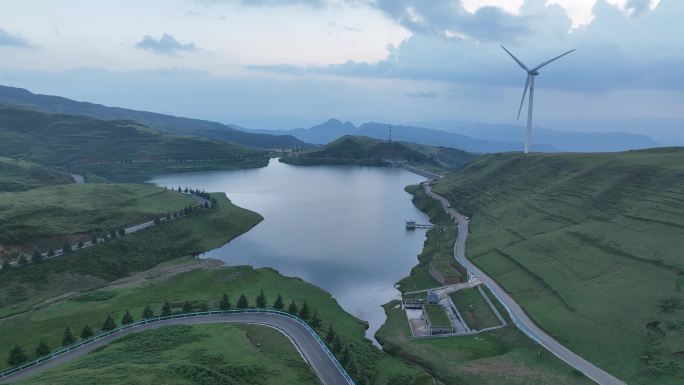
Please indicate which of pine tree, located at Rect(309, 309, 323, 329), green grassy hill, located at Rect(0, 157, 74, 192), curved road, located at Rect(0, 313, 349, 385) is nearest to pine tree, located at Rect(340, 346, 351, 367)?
curved road, located at Rect(0, 313, 349, 385)

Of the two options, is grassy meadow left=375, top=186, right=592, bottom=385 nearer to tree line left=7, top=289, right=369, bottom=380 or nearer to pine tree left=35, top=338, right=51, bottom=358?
tree line left=7, top=289, right=369, bottom=380

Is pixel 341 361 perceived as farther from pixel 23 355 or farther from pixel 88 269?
pixel 88 269

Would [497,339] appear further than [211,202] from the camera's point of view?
No

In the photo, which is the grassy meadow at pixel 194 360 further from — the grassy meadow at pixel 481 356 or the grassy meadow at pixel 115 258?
the grassy meadow at pixel 115 258

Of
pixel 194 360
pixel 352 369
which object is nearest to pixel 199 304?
pixel 194 360

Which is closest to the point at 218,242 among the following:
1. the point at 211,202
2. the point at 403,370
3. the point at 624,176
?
the point at 211,202

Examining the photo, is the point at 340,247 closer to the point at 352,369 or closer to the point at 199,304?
the point at 199,304
